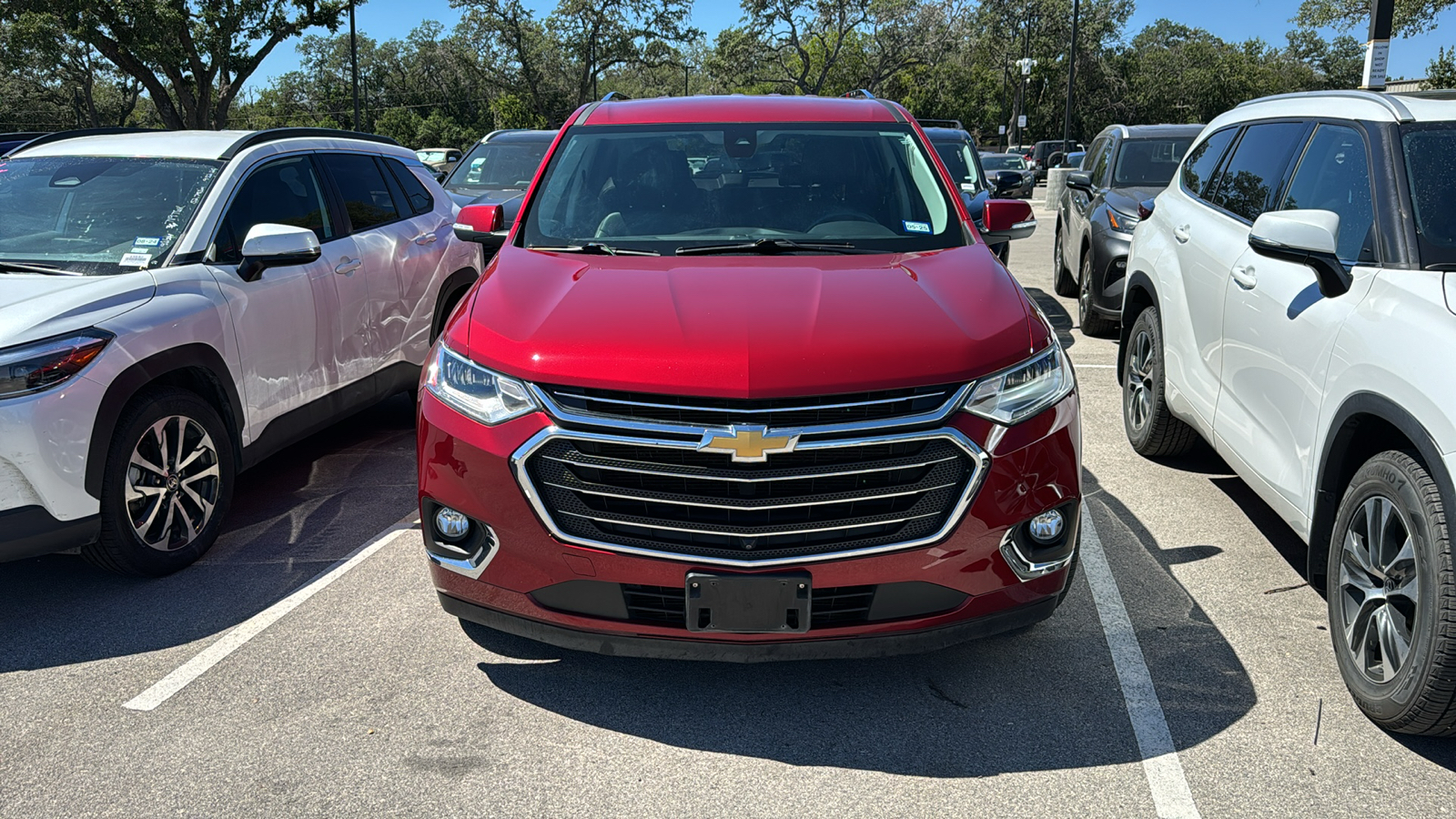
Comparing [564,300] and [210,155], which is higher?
[210,155]

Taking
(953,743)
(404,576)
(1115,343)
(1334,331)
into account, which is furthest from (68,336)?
(1115,343)

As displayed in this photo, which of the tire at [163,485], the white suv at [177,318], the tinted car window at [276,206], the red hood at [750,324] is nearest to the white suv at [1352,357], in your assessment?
the red hood at [750,324]

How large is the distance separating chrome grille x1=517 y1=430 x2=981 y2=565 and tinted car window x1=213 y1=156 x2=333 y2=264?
108 inches

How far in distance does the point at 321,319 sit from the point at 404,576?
172cm

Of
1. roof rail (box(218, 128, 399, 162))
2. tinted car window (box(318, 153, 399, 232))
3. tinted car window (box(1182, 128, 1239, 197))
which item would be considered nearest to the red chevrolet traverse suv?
roof rail (box(218, 128, 399, 162))

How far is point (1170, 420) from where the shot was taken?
570 centimetres

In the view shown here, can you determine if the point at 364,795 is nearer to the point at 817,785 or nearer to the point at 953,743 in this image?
the point at 817,785

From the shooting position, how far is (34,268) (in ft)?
15.2

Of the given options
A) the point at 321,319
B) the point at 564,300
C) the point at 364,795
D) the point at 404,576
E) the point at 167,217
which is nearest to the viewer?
the point at 364,795

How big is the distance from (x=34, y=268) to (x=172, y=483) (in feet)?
3.52

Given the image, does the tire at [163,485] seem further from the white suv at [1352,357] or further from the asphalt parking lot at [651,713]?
the white suv at [1352,357]

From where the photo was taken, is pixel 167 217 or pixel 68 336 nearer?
pixel 68 336

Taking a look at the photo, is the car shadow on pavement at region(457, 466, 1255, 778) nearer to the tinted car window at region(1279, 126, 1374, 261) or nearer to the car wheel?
the tinted car window at region(1279, 126, 1374, 261)

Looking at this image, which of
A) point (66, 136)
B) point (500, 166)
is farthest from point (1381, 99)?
point (500, 166)
